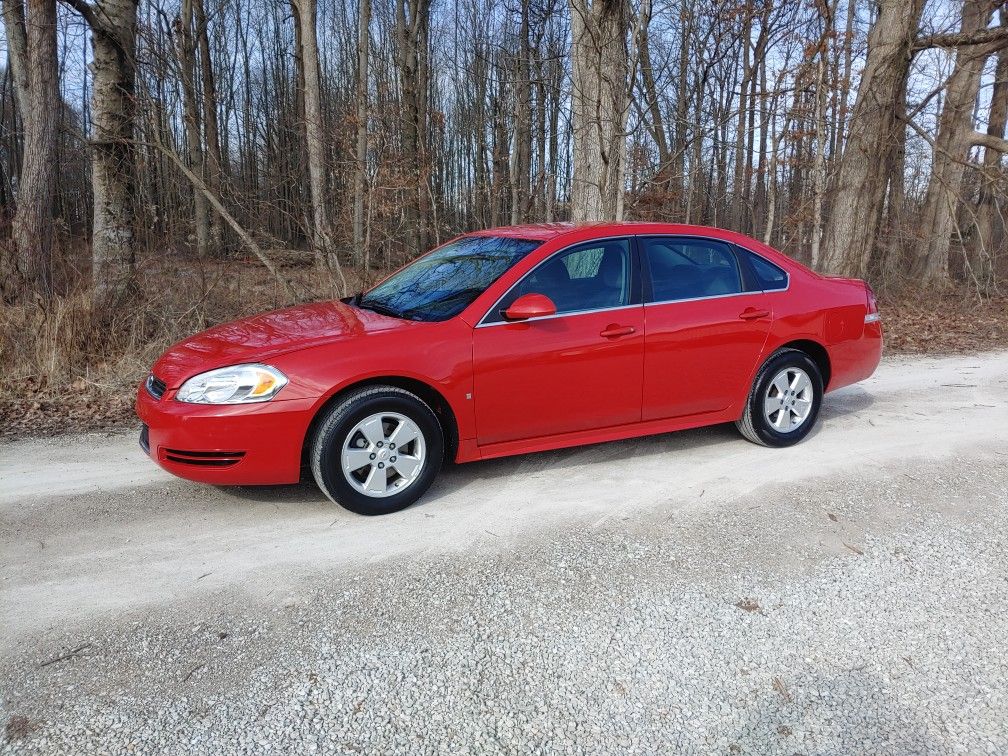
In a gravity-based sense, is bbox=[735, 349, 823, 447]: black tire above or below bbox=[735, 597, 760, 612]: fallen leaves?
above

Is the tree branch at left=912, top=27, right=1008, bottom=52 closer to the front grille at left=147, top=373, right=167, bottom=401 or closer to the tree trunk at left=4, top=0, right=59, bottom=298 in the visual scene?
the tree trunk at left=4, top=0, right=59, bottom=298

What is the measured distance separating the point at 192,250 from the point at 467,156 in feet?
65.4

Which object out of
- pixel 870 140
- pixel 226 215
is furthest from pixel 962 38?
pixel 226 215

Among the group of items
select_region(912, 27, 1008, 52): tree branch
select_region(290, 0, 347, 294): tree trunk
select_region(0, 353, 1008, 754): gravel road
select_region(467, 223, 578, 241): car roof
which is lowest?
select_region(0, 353, 1008, 754): gravel road

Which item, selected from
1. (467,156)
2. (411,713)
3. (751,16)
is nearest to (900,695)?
(411,713)

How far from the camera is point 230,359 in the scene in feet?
13.3

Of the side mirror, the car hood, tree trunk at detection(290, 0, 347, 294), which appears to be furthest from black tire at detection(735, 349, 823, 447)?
tree trunk at detection(290, 0, 347, 294)

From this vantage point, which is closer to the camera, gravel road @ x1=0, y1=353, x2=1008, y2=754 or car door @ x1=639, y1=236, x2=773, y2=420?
gravel road @ x1=0, y1=353, x2=1008, y2=754

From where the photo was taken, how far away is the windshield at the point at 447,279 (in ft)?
14.9

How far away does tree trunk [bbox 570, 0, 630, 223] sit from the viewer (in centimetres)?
917

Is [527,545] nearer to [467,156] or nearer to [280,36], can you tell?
[467,156]

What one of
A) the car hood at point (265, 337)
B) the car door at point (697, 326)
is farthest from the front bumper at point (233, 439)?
the car door at point (697, 326)

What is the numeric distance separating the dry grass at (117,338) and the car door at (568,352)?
3564mm

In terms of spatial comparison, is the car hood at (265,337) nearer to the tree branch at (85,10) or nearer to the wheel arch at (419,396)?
the wheel arch at (419,396)
